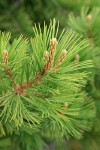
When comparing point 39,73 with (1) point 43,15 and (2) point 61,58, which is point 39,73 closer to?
(2) point 61,58

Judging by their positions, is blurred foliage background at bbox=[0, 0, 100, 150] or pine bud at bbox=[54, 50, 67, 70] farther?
blurred foliage background at bbox=[0, 0, 100, 150]

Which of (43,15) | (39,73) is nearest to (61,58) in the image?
(39,73)

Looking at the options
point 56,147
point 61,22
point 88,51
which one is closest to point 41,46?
point 88,51

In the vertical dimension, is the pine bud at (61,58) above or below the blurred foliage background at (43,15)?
below

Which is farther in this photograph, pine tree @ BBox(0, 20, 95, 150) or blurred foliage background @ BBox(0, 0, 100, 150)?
blurred foliage background @ BBox(0, 0, 100, 150)

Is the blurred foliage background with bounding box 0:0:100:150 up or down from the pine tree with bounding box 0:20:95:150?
up

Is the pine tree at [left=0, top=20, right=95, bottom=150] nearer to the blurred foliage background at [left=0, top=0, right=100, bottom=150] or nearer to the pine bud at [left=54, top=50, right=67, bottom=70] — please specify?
the pine bud at [left=54, top=50, right=67, bottom=70]

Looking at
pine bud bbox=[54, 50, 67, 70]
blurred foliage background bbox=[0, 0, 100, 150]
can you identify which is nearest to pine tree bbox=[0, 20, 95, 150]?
pine bud bbox=[54, 50, 67, 70]

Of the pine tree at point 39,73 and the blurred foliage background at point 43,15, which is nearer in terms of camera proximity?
the pine tree at point 39,73

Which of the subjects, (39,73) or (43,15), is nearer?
(39,73)

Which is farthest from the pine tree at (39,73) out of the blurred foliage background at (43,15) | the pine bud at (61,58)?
the blurred foliage background at (43,15)

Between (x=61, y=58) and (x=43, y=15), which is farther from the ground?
(x=43, y=15)

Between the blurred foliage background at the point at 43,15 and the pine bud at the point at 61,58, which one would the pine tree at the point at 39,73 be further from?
the blurred foliage background at the point at 43,15

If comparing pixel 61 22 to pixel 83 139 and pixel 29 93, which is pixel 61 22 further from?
pixel 29 93
